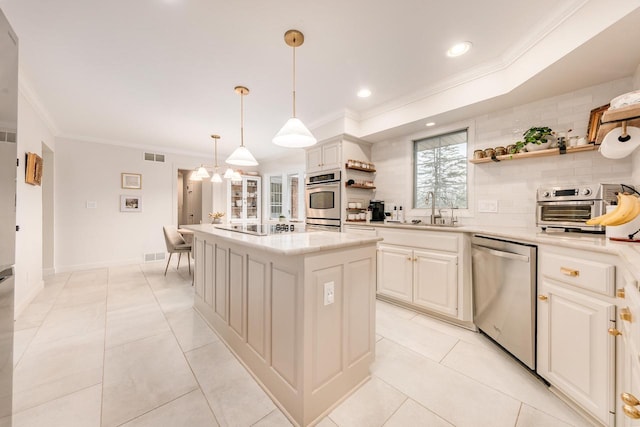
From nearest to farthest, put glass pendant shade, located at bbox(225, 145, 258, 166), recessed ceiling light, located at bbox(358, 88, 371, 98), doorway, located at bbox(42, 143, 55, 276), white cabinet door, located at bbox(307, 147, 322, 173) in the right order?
glass pendant shade, located at bbox(225, 145, 258, 166) → recessed ceiling light, located at bbox(358, 88, 371, 98) → white cabinet door, located at bbox(307, 147, 322, 173) → doorway, located at bbox(42, 143, 55, 276)

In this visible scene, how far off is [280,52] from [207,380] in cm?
265

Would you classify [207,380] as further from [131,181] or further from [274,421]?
[131,181]

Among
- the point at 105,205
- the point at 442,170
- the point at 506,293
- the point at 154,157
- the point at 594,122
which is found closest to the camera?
the point at 506,293

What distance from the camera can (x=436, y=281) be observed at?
8.20 ft

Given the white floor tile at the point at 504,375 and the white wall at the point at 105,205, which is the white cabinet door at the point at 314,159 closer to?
the white floor tile at the point at 504,375

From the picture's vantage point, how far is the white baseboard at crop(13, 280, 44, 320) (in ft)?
8.65

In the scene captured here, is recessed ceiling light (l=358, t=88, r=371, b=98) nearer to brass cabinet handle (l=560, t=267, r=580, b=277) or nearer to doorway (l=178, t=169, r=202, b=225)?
brass cabinet handle (l=560, t=267, r=580, b=277)

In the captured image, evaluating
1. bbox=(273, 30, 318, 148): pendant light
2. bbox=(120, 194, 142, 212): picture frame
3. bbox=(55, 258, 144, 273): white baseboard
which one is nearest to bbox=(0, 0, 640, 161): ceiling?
bbox=(273, 30, 318, 148): pendant light

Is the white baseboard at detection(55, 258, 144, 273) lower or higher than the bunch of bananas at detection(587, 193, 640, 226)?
lower

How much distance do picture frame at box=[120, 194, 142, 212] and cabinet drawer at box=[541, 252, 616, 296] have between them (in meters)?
6.44

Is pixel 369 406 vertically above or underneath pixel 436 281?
underneath

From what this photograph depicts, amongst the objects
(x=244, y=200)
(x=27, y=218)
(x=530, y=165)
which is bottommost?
(x=27, y=218)

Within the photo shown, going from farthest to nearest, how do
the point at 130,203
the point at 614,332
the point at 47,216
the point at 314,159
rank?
the point at 130,203
the point at 47,216
the point at 314,159
the point at 614,332

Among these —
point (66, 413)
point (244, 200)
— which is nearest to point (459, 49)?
point (66, 413)
